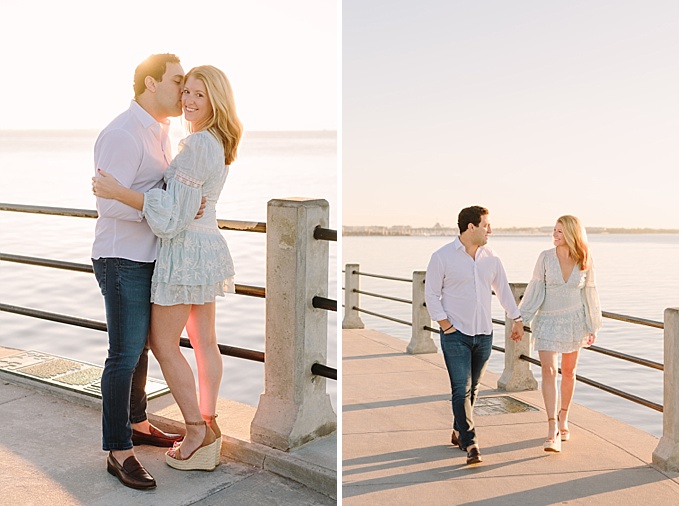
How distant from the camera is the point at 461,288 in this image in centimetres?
525

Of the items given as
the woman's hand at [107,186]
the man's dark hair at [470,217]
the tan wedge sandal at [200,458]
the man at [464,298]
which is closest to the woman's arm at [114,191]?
the woman's hand at [107,186]

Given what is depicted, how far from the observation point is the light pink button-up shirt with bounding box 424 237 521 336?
5.20 m

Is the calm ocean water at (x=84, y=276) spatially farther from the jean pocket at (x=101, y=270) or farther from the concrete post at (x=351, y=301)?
the jean pocket at (x=101, y=270)

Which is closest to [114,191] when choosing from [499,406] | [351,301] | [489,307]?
[489,307]

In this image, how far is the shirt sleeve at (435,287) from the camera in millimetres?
5215

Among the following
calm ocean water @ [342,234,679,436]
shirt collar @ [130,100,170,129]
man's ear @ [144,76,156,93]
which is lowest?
calm ocean water @ [342,234,679,436]

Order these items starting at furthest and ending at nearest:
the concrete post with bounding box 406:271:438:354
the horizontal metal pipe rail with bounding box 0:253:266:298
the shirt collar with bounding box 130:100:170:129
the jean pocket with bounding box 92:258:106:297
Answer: the concrete post with bounding box 406:271:438:354 < the horizontal metal pipe rail with bounding box 0:253:266:298 < the jean pocket with bounding box 92:258:106:297 < the shirt collar with bounding box 130:100:170:129

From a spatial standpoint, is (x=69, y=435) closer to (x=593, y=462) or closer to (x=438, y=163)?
(x=593, y=462)

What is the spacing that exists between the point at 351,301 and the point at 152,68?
936cm

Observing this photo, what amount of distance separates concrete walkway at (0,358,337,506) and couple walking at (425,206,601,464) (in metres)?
1.49

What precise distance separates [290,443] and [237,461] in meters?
0.27

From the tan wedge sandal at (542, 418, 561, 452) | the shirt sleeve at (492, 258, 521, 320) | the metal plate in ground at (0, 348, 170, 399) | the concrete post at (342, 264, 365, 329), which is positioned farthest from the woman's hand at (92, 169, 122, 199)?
the concrete post at (342, 264, 365, 329)

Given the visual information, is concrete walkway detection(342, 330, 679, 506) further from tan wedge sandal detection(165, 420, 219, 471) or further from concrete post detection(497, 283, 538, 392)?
tan wedge sandal detection(165, 420, 219, 471)

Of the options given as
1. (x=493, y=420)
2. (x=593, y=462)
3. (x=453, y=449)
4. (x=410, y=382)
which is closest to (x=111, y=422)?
(x=453, y=449)
